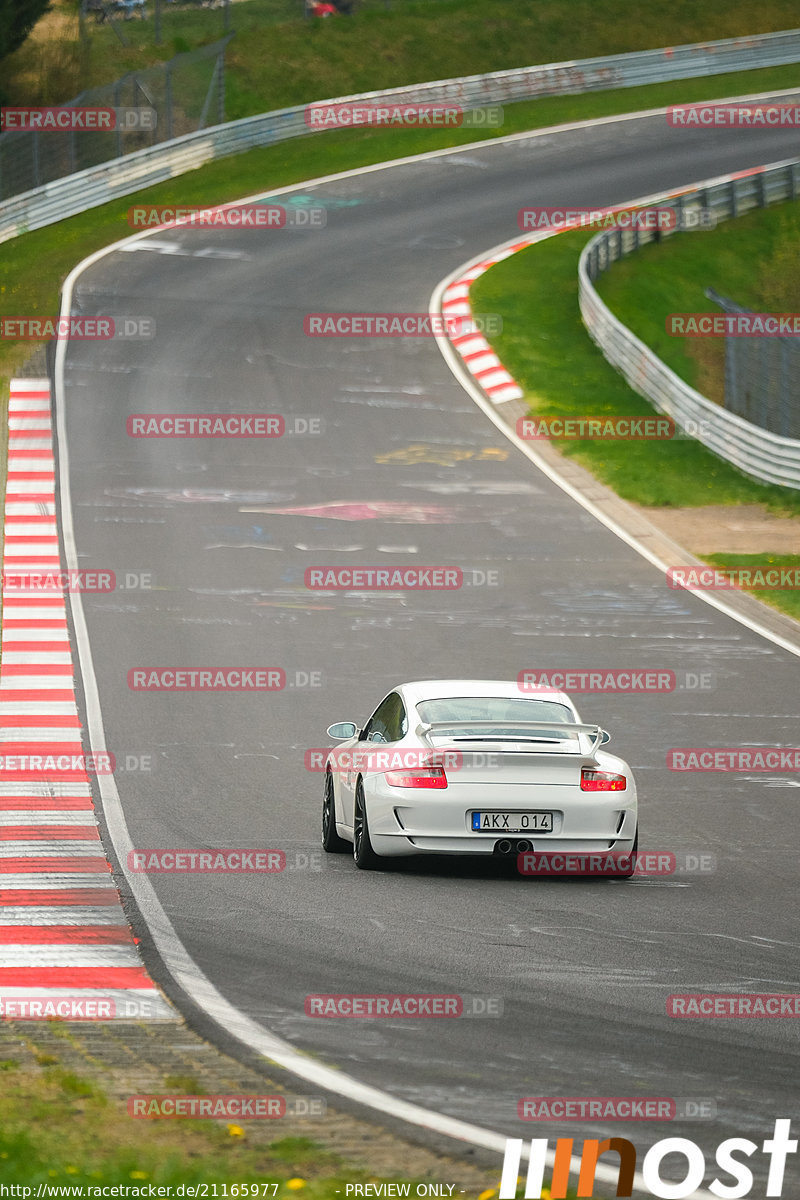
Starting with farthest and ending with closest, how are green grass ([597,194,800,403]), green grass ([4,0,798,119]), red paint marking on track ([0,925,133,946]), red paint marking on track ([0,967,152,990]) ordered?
green grass ([4,0,798,119])
green grass ([597,194,800,403])
red paint marking on track ([0,925,133,946])
red paint marking on track ([0,967,152,990])

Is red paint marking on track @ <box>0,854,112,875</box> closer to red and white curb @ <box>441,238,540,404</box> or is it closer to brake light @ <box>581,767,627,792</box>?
brake light @ <box>581,767,627,792</box>

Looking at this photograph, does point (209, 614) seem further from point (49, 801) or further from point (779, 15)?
point (779, 15)

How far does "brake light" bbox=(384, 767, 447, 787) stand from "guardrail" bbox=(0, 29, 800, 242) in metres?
35.1

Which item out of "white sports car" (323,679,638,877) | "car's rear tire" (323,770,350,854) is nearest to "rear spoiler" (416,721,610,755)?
"white sports car" (323,679,638,877)

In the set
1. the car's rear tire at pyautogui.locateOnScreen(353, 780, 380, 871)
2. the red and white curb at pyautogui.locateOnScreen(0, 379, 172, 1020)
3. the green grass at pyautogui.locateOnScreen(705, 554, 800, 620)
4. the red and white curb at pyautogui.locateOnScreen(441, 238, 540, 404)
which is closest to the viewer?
the red and white curb at pyautogui.locateOnScreen(0, 379, 172, 1020)

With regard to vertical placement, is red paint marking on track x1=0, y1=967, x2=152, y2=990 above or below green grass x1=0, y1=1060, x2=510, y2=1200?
below

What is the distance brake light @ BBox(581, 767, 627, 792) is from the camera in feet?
36.5

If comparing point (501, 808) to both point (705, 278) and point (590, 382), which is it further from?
point (705, 278)

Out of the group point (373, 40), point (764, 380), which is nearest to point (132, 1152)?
point (764, 380)

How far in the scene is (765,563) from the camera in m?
24.0

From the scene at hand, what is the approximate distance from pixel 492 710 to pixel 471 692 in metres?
0.24

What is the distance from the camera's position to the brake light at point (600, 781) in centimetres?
1112

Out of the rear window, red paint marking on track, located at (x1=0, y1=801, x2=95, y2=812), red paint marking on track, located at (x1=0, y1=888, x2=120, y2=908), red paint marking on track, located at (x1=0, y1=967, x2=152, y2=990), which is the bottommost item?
red paint marking on track, located at (x1=0, y1=801, x2=95, y2=812)

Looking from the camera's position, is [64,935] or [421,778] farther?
[421,778]
